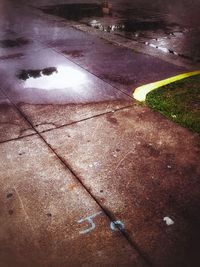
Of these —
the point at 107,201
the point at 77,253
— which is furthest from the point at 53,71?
the point at 77,253

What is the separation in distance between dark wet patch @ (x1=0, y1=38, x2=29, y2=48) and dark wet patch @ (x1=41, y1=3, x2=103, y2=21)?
2.89 metres

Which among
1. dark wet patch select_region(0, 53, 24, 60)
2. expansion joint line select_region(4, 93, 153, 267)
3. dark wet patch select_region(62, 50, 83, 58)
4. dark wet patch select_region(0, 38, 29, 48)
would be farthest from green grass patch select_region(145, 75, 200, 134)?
dark wet patch select_region(0, 38, 29, 48)

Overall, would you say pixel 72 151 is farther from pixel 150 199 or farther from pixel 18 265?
pixel 18 265

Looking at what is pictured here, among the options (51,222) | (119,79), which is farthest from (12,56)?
(51,222)

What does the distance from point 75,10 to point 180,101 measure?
8.07 meters

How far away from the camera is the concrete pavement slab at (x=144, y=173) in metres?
2.39

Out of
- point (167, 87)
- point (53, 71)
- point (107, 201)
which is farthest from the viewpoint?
point (53, 71)

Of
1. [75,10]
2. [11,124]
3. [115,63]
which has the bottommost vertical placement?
[11,124]

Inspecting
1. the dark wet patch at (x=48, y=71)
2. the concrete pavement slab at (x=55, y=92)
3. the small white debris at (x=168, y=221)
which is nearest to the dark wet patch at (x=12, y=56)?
the concrete pavement slab at (x=55, y=92)

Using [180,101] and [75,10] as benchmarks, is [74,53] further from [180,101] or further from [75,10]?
[75,10]

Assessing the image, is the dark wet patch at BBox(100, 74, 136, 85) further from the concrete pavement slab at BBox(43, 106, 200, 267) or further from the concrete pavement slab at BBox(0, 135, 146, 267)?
the concrete pavement slab at BBox(0, 135, 146, 267)

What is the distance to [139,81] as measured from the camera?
5.18 m

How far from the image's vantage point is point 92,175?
3.00 metres

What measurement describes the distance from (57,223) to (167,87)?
3.22m
